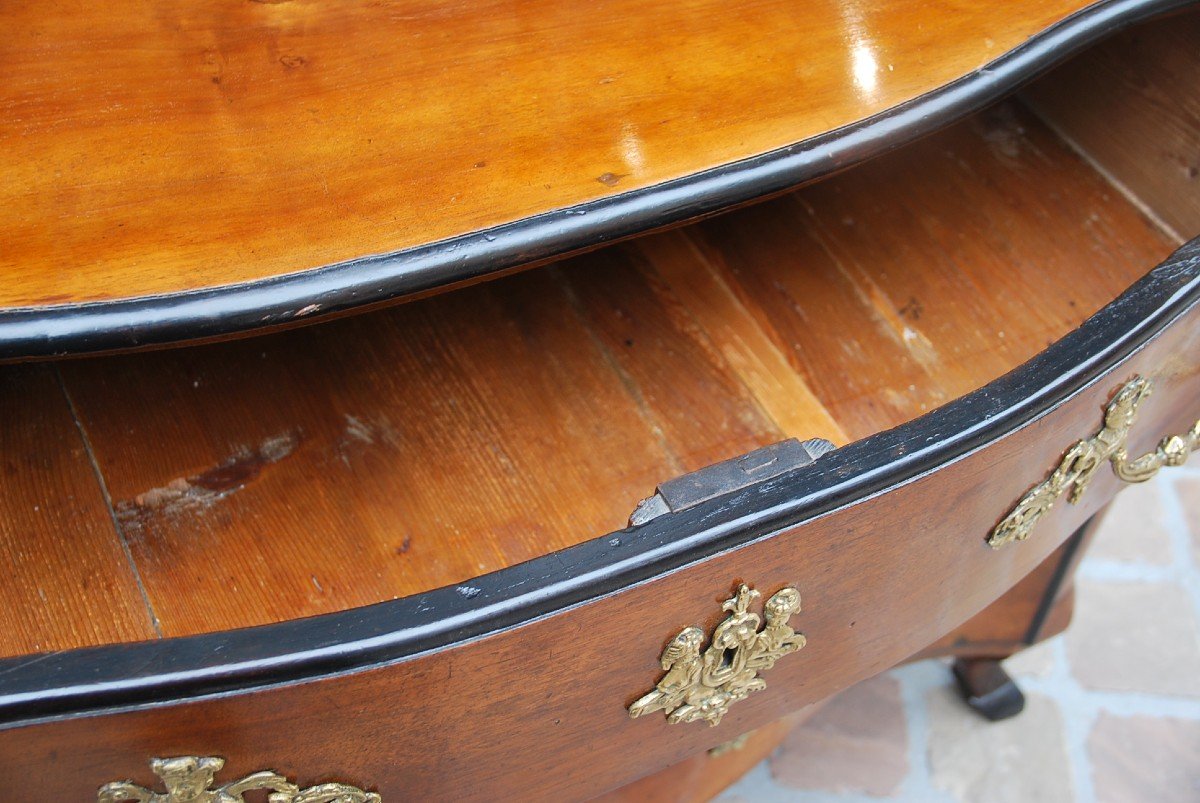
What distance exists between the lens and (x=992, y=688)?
105cm

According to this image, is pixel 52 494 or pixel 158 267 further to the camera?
pixel 52 494

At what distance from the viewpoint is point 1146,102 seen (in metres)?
0.81

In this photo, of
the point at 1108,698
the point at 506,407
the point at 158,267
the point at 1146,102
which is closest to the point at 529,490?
the point at 506,407

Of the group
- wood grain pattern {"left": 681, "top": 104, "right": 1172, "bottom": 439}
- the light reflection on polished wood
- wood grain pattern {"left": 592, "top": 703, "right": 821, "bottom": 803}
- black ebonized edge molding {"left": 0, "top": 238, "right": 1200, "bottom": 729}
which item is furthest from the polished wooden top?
wood grain pattern {"left": 592, "top": 703, "right": 821, "bottom": 803}

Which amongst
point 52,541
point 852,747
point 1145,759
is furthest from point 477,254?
point 1145,759

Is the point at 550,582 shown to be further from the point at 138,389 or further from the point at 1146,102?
the point at 1146,102

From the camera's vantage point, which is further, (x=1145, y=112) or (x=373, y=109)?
(x=1145, y=112)

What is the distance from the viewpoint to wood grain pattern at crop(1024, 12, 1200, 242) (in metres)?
0.79

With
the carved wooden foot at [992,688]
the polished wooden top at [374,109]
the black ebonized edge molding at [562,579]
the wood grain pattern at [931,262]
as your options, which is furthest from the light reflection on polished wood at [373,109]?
the carved wooden foot at [992,688]

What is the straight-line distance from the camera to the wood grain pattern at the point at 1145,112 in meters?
0.79

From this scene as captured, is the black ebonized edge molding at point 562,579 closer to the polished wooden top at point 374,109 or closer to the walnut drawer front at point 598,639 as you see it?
the walnut drawer front at point 598,639

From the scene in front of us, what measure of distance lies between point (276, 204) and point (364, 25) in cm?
13

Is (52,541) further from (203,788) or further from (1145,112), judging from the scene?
(1145,112)

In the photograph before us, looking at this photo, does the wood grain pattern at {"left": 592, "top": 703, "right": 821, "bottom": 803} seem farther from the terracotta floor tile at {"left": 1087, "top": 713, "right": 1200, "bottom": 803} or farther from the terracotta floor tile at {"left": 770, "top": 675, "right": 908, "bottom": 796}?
the terracotta floor tile at {"left": 1087, "top": 713, "right": 1200, "bottom": 803}
